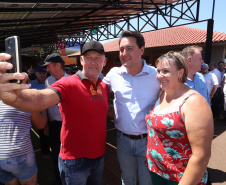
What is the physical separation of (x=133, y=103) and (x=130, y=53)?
624 millimetres

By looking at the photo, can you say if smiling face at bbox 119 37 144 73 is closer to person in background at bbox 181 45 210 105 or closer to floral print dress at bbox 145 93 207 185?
floral print dress at bbox 145 93 207 185

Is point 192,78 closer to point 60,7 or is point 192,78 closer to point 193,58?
point 193,58

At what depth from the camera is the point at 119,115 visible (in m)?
2.04

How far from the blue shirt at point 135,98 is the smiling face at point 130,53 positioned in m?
0.10

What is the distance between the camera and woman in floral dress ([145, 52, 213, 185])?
3.92 ft

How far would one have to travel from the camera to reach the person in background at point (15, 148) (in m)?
1.61

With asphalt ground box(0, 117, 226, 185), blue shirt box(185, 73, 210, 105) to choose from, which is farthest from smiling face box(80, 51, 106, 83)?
asphalt ground box(0, 117, 226, 185)

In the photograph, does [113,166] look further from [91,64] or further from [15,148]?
[91,64]

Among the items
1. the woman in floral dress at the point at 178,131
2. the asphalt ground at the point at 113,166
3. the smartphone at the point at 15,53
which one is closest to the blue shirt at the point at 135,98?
the woman in floral dress at the point at 178,131

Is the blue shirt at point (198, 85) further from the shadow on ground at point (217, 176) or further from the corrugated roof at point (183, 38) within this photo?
the corrugated roof at point (183, 38)

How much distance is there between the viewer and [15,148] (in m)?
1.64

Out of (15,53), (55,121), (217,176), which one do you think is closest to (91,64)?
(15,53)

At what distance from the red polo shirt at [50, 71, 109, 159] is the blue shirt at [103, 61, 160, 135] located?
0.38 metres

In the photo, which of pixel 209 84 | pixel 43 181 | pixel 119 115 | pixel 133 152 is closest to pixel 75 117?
pixel 119 115
